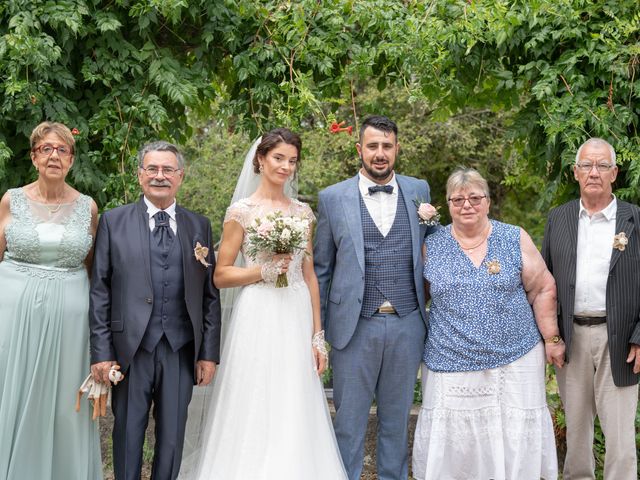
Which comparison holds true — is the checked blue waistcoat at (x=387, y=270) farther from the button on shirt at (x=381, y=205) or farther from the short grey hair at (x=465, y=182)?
the short grey hair at (x=465, y=182)

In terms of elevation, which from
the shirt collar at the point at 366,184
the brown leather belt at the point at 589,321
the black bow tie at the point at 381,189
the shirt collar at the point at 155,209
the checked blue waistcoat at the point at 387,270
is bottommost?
the brown leather belt at the point at 589,321

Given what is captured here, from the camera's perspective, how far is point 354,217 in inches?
185

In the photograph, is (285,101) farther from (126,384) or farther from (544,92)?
(126,384)

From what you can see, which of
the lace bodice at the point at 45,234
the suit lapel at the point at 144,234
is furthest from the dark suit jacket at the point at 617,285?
the lace bodice at the point at 45,234

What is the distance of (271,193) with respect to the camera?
470 centimetres

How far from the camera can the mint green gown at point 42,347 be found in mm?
4324

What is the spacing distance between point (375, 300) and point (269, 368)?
2.39ft

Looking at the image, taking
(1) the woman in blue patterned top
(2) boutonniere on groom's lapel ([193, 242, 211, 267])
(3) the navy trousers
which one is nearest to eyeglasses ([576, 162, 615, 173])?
(1) the woman in blue patterned top

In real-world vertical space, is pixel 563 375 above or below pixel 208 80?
below

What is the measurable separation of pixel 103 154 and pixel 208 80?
2.99 ft

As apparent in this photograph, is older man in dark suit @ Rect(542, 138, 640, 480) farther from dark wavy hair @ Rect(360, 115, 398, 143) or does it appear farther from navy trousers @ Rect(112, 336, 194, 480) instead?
navy trousers @ Rect(112, 336, 194, 480)

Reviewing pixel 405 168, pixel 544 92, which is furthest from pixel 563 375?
pixel 405 168

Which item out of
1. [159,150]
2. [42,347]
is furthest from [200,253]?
[42,347]

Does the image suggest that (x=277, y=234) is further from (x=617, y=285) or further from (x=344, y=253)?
(x=617, y=285)
